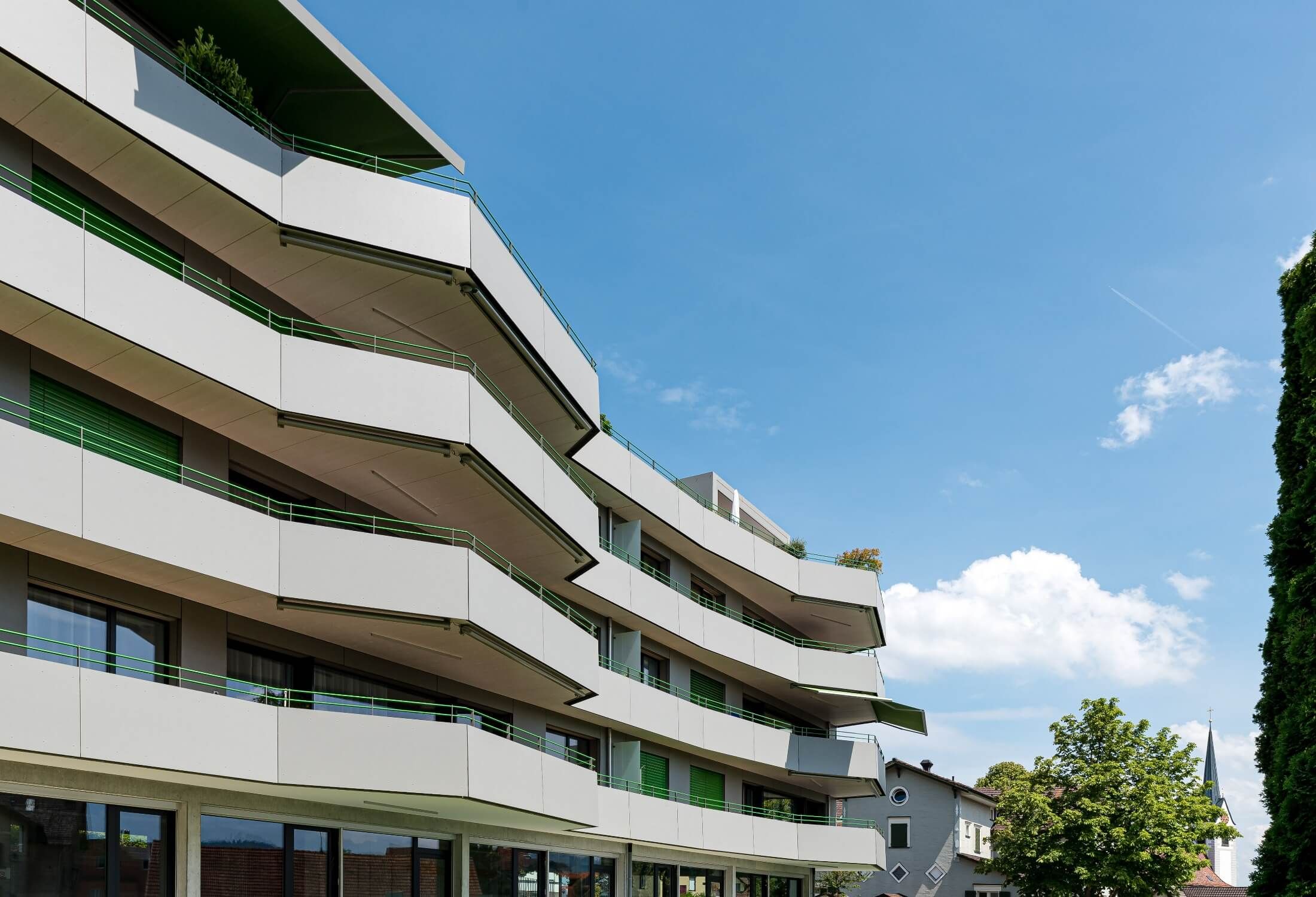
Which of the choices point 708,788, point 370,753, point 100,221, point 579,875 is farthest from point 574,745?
point 100,221

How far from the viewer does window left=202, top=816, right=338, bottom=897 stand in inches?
687

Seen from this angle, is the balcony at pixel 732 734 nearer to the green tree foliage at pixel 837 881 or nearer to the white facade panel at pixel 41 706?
the green tree foliage at pixel 837 881

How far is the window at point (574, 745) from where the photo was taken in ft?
89.3

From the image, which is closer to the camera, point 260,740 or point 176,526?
point 176,526

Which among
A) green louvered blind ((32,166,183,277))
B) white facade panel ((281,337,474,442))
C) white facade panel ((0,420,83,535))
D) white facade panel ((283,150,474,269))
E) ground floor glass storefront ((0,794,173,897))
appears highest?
white facade panel ((283,150,474,269))

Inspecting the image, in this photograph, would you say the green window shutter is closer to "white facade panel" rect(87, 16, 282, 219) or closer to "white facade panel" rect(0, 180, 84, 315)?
"white facade panel" rect(87, 16, 282, 219)

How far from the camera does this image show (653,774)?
31953mm

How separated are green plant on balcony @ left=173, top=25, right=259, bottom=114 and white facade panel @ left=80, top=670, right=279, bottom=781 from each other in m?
9.03

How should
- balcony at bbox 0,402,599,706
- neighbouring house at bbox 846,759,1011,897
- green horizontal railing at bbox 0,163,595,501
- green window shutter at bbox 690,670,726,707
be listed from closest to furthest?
1. balcony at bbox 0,402,599,706
2. green horizontal railing at bbox 0,163,595,501
3. green window shutter at bbox 690,670,726,707
4. neighbouring house at bbox 846,759,1011,897

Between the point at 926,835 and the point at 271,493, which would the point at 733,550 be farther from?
the point at 926,835

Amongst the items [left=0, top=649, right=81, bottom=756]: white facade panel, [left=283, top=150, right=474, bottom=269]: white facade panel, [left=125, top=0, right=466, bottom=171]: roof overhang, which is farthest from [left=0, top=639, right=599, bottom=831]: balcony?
[left=125, top=0, right=466, bottom=171]: roof overhang

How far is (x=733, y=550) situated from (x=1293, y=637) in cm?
2142

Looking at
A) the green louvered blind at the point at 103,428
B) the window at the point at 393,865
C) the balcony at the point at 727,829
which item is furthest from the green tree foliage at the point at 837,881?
the green louvered blind at the point at 103,428

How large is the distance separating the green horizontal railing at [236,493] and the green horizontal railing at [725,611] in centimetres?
498
